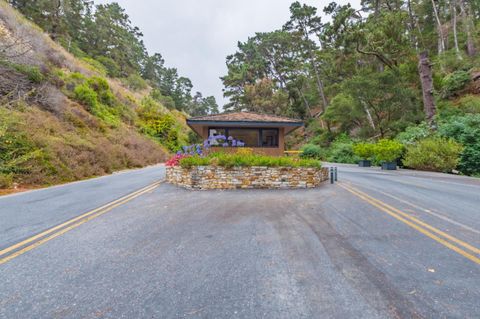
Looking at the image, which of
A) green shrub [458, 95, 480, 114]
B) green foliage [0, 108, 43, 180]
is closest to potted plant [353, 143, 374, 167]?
green shrub [458, 95, 480, 114]

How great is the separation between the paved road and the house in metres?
9.80

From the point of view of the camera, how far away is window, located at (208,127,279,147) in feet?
50.3

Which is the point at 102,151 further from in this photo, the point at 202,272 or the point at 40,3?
the point at 40,3

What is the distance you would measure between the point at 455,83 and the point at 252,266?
2643 centimetres

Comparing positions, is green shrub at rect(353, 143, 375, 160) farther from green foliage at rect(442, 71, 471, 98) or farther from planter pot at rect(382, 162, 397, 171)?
green foliage at rect(442, 71, 471, 98)

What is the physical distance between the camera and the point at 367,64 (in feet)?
82.8

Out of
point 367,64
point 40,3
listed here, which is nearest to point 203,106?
point 40,3

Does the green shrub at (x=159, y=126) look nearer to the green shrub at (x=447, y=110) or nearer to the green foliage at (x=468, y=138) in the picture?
the green foliage at (x=468, y=138)

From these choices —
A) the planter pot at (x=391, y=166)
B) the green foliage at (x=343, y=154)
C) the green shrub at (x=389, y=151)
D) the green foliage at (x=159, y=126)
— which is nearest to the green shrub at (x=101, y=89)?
the green foliage at (x=159, y=126)

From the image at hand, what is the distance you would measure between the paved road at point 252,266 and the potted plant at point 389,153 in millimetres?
10346

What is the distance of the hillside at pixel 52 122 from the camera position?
8578 millimetres

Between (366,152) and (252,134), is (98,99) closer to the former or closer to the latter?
(252,134)

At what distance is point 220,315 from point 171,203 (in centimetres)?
442

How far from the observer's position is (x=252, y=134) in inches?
613
